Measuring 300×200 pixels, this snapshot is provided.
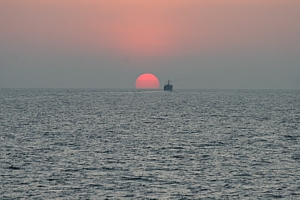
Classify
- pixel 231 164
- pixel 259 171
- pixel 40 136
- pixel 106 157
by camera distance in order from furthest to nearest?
pixel 40 136 → pixel 106 157 → pixel 231 164 → pixel 259 171

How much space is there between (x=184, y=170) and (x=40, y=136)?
95.4 ft

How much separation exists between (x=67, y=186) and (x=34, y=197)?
11.2 ft

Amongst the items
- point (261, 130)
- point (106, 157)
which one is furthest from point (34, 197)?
point (261, 130)

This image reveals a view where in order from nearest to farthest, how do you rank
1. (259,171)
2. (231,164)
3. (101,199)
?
(101,199) → (259,171) → (231,164)

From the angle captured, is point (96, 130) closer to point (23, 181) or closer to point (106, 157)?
point (106, 157)

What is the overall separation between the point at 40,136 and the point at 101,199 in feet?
116

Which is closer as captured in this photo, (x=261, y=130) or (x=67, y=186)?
(x=67, y=186)

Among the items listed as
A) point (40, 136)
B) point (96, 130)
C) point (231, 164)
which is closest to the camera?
point (231, 164)

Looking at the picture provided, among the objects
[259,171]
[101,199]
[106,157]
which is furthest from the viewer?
[106,157]

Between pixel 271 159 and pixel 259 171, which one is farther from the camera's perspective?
pixel 271 159

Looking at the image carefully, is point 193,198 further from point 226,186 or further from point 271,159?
point 271,159

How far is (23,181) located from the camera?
38844 mm

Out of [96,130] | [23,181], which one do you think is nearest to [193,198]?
[23,181]

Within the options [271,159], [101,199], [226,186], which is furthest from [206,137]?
[101,199]
